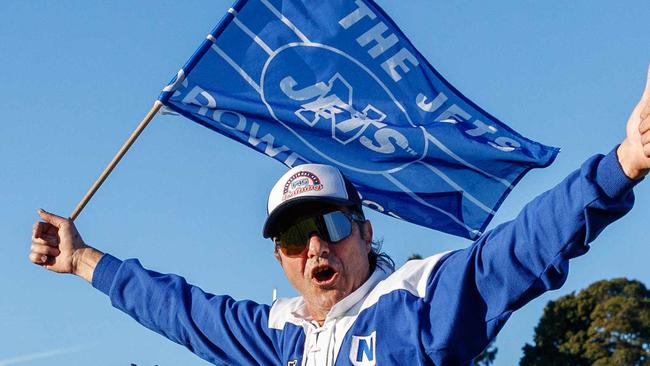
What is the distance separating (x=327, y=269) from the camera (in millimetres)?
7562

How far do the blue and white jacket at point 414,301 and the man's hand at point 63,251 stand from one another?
0.33 feet

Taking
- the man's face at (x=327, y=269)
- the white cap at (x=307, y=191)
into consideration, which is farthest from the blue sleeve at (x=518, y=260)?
the white cap at (x=307, y=191)

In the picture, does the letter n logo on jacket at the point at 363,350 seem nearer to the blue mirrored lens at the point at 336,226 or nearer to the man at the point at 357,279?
the man at the point at 357,279

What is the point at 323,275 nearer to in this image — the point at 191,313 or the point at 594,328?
the point at 191,313

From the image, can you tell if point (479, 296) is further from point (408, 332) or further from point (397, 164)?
point (397, 164)

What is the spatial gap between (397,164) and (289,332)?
209cm

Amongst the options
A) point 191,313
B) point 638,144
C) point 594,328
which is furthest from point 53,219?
point 594,328

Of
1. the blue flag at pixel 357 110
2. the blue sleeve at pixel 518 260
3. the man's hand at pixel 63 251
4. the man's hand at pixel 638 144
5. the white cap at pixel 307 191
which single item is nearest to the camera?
the man's hand at pixel 638 144

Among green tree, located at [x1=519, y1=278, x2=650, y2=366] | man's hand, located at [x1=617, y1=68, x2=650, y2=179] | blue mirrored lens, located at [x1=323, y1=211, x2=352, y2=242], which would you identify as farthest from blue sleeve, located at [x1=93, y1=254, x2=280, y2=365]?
green tree, located at [x1=519, y1=278, x2=650, y2=366]

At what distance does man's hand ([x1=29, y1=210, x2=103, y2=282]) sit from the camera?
29.4ft

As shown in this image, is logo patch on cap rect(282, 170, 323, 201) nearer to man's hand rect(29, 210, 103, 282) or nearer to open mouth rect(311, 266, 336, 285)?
open mouth rect(311, 266, 336, 285)

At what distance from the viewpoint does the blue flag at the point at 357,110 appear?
9633mm

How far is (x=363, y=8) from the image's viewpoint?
1023cm

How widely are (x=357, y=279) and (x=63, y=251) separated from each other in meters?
2.14
